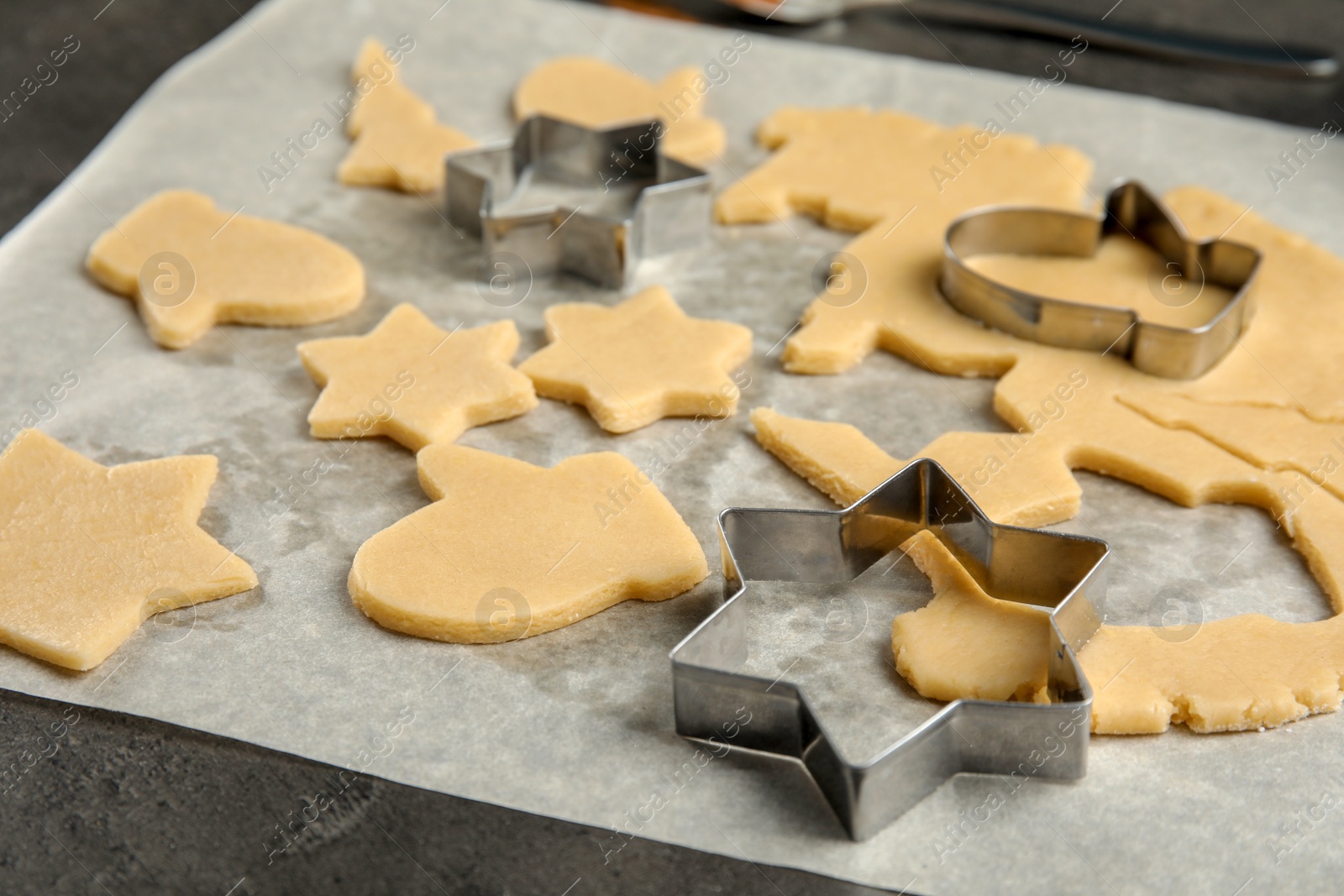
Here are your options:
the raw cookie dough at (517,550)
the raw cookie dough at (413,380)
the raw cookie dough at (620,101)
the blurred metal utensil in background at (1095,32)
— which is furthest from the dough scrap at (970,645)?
the blurred metal utensil in background at (1095,32)

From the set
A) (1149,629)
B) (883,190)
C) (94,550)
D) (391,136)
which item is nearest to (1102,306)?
(883,190)

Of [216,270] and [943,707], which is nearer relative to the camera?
[943,707]

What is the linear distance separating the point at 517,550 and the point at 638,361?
0.41 metres

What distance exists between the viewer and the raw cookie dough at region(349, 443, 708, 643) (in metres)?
1.44

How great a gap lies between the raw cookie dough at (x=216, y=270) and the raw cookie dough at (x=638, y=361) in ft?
1.15

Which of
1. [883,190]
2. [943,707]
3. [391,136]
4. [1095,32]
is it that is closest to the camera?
[943,707]

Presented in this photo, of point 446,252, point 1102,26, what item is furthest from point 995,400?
point 1102,26

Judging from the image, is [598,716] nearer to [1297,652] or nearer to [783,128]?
[1297,652]

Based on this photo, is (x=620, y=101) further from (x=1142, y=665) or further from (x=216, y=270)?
(x=1142, y=665)

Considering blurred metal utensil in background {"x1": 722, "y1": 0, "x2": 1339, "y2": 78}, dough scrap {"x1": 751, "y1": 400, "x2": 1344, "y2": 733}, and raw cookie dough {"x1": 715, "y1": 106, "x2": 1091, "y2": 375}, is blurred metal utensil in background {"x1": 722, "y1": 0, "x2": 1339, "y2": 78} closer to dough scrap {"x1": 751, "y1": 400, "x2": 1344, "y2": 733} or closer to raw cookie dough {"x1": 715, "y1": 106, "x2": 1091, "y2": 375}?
raw cookie dough {"x1": 715, "y1": 106, "x2": 1091, "y2": 375}

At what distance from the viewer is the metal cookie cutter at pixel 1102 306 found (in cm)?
181

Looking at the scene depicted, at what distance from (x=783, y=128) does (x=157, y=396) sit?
1.20m

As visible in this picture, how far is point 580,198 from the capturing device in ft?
7.34

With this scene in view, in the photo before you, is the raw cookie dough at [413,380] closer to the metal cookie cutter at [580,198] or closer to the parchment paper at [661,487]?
the parchment paper at [661,487]
